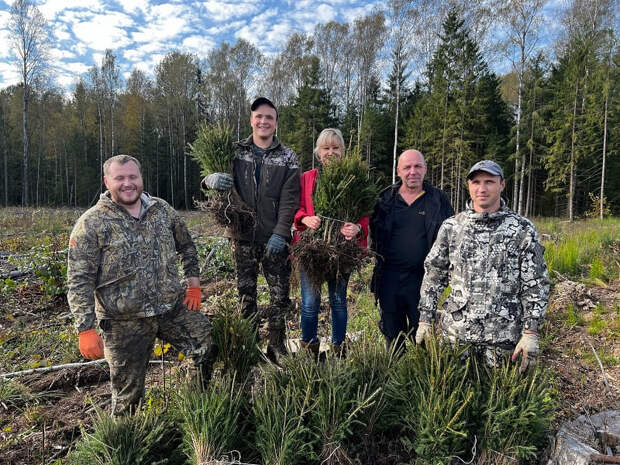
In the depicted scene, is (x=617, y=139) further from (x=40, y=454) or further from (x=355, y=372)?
(x=40, y=454)

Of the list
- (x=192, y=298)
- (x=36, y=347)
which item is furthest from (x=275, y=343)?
(x=36, y=347)

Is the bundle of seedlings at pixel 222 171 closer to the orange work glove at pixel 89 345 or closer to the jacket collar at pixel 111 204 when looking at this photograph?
the jacket collar at pixel 111 204

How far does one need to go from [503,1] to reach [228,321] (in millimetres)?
26554

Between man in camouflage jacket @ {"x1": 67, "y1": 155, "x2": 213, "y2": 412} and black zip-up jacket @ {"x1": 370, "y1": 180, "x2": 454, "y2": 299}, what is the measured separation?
5.99 ft

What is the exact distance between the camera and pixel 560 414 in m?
3.10

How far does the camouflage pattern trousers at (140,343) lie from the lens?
2.66m

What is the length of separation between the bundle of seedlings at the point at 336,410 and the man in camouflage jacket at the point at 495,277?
2.33 feet

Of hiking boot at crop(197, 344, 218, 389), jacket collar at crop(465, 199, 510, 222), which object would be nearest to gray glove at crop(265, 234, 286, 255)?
hiking boot at crop(197, 344, 218, 389)

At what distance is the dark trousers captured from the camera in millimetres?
3379

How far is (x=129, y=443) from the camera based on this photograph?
2193mm

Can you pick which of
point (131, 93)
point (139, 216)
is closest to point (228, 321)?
point (139, 216)

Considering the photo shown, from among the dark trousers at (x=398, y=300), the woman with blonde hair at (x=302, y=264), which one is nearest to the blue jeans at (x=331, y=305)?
the woman with blonde hair at (x=302, y=264)

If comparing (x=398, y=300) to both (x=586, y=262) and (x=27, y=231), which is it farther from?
(x=27, y=231)

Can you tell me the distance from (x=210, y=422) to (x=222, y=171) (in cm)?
233
